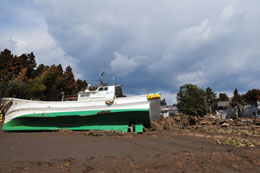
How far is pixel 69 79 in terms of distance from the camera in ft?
118

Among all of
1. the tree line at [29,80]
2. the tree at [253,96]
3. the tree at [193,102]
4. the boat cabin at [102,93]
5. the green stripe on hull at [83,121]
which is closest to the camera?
the green stripe on hull at [83,121]

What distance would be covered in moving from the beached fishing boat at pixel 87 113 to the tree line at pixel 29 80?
6565 millimetres

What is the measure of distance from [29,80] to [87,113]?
1701 cm

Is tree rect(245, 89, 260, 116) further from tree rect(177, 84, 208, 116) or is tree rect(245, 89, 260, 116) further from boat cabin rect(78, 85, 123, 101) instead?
boat cabin rect(78, 85, 123, 101)

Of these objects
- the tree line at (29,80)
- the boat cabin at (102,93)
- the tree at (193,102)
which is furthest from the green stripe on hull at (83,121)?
the tree at (193,102)

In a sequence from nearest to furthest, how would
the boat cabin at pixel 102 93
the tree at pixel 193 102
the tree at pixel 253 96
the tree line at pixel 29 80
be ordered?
the boat cabin at pixel 102 93 → the tree line at pixel 29 80 → the tree at pixel 193 102 → the tree at pixel 253 96

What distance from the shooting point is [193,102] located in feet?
129

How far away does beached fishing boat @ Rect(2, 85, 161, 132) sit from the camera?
11.1m

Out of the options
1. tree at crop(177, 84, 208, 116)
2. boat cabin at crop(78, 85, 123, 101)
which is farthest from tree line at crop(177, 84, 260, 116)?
boat cabin at crop(78, 85, 123, 101)

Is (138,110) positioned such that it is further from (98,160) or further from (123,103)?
(98,160)

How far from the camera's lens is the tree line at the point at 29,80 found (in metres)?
21.2

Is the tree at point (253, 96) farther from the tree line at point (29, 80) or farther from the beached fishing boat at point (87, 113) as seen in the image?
the beached fishing boat at point (87, 113)

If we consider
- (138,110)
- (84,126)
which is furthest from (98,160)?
(84,126)

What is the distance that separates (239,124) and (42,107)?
18595 mm
